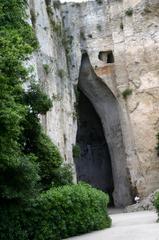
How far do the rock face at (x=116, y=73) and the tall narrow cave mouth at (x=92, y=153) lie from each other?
358 centimetres

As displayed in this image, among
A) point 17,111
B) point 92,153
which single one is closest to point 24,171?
point 17,111

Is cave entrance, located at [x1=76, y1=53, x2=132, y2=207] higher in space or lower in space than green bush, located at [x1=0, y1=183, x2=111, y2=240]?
higher

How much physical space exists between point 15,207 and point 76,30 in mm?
21721

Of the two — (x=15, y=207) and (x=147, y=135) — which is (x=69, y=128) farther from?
(x=15, y=207)

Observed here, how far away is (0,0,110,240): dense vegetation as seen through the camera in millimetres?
9805

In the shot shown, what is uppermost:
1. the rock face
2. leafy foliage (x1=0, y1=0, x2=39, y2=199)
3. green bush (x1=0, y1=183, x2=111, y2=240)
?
the rock face

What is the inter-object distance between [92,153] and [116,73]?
8.29 metres

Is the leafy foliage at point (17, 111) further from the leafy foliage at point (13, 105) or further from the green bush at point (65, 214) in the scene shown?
the green bush at point (65, 214)

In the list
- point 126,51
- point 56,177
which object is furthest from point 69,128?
point 56,177

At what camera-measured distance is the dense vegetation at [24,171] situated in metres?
9.80

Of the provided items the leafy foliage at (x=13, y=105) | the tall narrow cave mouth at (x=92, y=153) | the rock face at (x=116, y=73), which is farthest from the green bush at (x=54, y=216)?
the tall narrow cave mouth at (x=92, y=153)

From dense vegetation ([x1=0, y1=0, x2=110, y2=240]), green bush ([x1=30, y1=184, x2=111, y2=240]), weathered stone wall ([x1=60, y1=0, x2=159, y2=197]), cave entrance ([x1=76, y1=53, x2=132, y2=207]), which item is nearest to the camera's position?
dense vegetation ([x1=0, y1=0, x2=110, y2=240])

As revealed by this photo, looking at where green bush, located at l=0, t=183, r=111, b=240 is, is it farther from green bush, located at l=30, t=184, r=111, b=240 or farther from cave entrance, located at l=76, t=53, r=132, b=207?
cave entrance, located at l=76, t=53, r=132, b=207

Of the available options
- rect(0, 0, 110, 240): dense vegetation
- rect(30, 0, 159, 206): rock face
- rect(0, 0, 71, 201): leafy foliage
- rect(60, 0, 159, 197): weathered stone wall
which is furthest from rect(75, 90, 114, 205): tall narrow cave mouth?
rect(0, 0, 110, 240): dense vegetation
